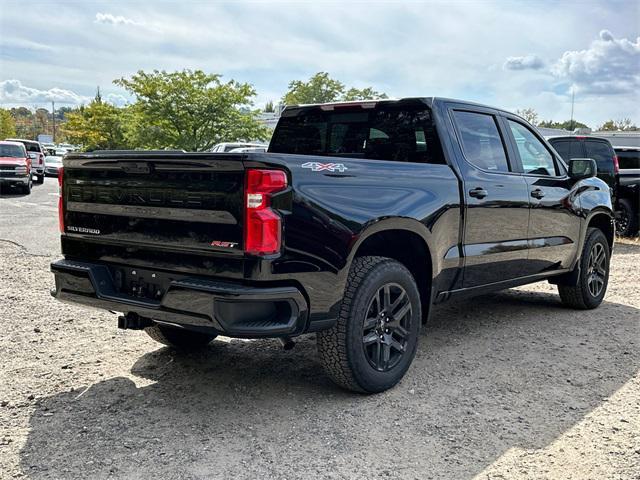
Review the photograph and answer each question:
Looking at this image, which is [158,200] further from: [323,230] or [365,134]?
[365,134]

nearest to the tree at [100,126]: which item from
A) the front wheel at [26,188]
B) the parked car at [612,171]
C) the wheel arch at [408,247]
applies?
the front wheel at [26,188]

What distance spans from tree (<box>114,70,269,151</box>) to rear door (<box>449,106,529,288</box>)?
24.6 m

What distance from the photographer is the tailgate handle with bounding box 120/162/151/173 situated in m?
3.62

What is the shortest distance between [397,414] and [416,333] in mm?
677

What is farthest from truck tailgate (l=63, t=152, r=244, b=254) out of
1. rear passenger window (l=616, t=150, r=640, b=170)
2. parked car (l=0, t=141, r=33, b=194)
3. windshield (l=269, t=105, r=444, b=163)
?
parked car (l=0, t=141, r=33, b=194)

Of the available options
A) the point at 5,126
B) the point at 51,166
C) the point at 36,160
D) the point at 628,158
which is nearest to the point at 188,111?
the point at 36,160

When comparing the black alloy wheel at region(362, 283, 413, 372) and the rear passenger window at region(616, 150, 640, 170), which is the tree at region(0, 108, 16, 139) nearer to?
the rear passenger window at region(616, 150, 640, 170)

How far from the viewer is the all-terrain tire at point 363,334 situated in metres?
3.76

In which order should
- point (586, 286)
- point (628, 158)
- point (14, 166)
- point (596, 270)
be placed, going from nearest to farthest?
point (586, 286), point (596, 270), point (628, 158), point (14, 166)

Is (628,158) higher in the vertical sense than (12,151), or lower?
higher

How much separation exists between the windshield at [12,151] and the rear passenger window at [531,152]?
21.1 metres

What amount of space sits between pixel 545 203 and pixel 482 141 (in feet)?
3.32

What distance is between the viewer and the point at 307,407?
387 centimetres

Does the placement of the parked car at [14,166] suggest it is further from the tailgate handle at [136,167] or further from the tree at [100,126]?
the tree at [100,126]
